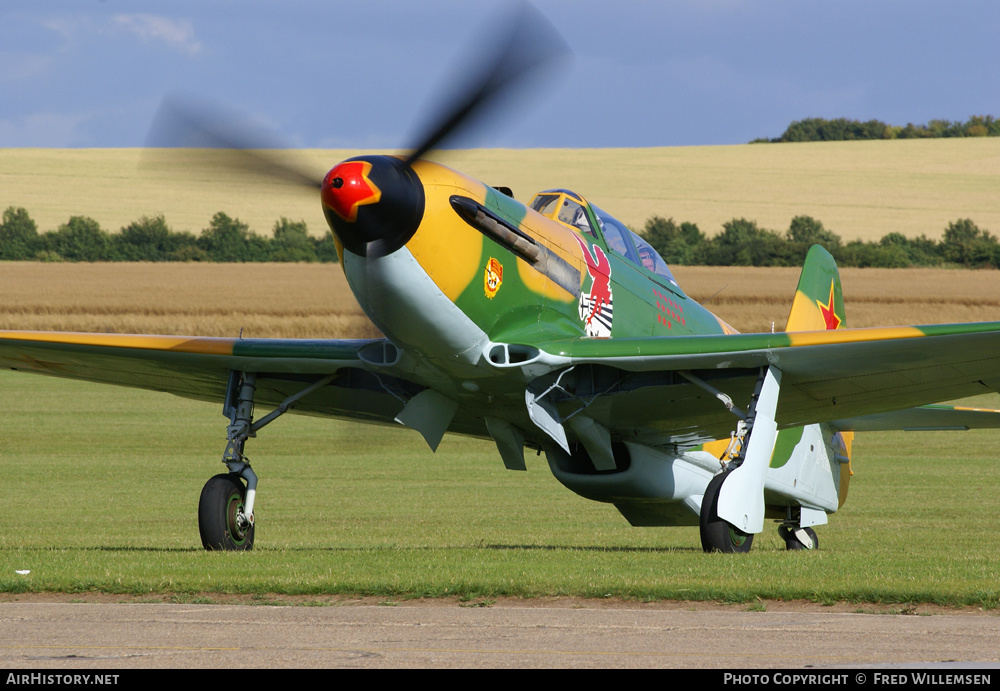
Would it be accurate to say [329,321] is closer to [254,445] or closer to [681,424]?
[254,445]

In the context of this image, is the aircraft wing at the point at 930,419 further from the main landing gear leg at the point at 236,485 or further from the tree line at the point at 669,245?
the tree line at the point at 669,245

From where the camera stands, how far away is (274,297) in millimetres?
50469

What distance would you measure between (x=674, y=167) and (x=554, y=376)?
235 ft

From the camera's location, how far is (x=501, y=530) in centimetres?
1747

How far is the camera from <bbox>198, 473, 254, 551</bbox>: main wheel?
11070mm

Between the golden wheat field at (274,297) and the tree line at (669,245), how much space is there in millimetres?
1748

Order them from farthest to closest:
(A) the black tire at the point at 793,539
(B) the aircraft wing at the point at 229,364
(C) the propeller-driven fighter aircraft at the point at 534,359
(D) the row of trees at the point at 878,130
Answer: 1. (D) the row of trees at the point at 878,130
2. (A) the black tire at the point at 793,539
3. (B) the aircraft wing at the point at 229,364
4. (C) the propeller-driven fighter aircraft at the point at 534,359

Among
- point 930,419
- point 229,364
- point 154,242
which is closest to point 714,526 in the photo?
point 229,364

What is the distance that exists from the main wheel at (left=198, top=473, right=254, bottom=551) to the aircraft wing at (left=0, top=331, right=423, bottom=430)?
1.18 metres

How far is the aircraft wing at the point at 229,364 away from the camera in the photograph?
1160 cm

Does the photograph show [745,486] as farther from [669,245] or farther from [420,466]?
[669,245]

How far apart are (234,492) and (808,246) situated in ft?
182

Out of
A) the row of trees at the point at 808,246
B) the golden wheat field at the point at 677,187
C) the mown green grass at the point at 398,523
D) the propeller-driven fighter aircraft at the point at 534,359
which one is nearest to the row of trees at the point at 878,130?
the golden wheat field at the point at 677,187
